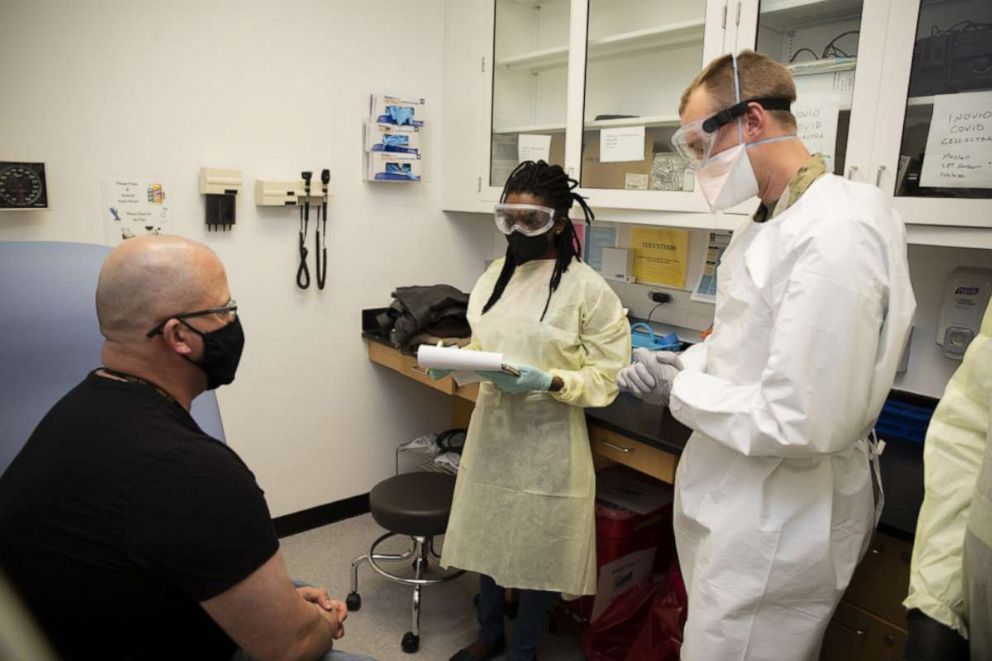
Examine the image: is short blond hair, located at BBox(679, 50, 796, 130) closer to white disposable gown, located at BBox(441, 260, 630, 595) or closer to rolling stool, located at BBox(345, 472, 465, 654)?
white disposable gown, located at BBox(441, 260, 630, 595)

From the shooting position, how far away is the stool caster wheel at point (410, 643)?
2.17 m

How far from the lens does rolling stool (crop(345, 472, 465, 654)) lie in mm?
2178

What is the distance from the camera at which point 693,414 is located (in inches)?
50.7

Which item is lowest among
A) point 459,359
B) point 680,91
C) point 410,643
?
point 410,643

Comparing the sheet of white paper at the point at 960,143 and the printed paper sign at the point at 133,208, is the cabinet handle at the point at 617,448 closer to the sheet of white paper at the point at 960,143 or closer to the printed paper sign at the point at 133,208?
the sheet of white paper at the point at 960,143

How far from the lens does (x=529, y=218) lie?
183 centimetres

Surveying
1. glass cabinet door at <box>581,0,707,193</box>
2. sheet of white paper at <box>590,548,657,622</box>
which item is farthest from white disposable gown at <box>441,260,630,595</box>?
glass cabinet door at <box>581,0,707,193</box>

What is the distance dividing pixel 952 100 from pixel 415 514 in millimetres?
1834

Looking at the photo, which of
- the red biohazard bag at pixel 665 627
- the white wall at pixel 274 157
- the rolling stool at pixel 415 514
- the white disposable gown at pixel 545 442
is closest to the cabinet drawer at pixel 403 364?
the white wall at pixel 274 157

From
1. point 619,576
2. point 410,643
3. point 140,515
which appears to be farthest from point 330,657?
point 619,576

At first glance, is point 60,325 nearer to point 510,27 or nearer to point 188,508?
point 188,508

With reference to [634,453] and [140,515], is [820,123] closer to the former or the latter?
[634,453]

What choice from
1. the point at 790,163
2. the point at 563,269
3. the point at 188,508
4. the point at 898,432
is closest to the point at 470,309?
the point at 563,269

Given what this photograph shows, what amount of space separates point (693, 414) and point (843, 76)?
1040mm
